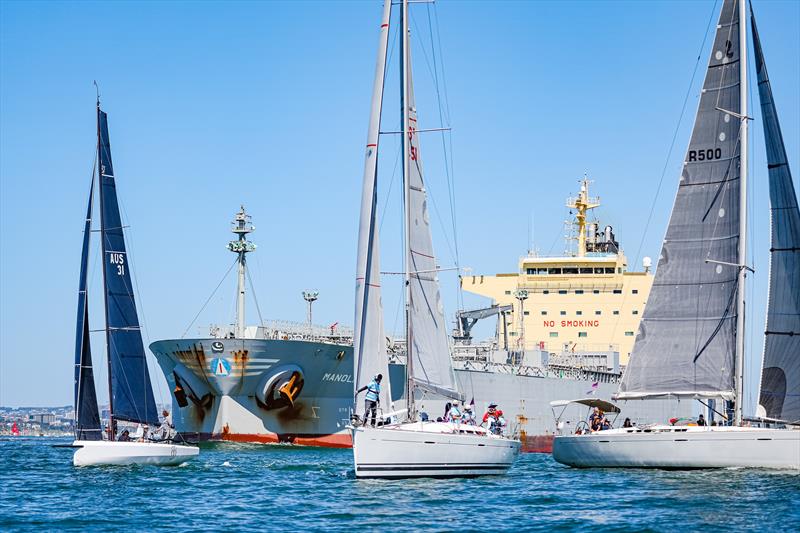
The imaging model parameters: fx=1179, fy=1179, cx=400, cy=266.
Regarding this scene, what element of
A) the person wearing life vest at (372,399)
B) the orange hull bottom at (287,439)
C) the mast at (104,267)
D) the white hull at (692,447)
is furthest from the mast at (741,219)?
the orange hull bottom at (287,439)

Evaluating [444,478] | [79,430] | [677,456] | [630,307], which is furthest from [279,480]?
[630,307]

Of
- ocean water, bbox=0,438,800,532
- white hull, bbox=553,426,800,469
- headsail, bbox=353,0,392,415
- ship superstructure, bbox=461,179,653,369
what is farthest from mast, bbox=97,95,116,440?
ship superstructure, bbox=461,179,653,369

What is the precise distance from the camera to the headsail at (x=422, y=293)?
27109 mm

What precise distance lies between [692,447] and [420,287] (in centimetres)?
719

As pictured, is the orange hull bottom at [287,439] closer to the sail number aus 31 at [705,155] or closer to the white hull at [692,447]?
the white hull at [692,447]

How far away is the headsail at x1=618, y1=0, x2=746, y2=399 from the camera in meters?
29.1

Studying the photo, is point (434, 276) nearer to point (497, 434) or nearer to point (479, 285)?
point (497, 434)

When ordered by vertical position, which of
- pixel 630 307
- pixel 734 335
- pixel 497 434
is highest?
pixel 630 307

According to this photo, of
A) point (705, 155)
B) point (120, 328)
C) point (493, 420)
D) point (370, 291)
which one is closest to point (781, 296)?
point (705, 155)

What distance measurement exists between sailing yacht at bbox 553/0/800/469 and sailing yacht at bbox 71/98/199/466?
11.3m

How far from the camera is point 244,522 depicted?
20.2m

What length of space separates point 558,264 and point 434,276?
38.3 metres

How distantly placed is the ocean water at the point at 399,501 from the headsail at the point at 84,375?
1.64m

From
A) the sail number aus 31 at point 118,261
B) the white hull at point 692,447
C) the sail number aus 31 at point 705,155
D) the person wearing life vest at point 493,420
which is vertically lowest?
the white hull at point 692,447
